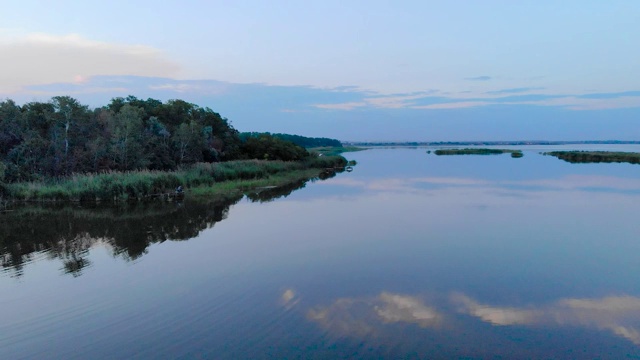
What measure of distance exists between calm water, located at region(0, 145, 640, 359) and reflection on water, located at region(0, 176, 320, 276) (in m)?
0.11

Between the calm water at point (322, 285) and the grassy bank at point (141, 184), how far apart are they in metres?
4.26

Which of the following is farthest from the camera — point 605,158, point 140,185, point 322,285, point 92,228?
point 605,158

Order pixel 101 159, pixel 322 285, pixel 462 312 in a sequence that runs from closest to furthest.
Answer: pixel 462 312 < pixel 322 285 < pixel 101 159

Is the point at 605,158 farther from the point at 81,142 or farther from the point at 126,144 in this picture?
the point at 81,142

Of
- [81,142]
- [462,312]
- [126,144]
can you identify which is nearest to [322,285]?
[462,312]

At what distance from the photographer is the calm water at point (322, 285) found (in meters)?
6.91

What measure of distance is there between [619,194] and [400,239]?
62.3 ft

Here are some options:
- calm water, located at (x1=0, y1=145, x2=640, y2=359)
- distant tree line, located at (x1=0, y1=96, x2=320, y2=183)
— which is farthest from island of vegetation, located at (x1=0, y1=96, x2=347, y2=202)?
calm water, located at (x1=0, y1=145, x2=640, y2=359)

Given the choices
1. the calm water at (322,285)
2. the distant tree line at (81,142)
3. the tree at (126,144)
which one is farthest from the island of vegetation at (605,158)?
the tree at (126,144)

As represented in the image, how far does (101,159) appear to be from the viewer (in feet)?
94.2

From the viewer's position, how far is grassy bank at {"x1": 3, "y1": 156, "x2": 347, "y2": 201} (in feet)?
77.0

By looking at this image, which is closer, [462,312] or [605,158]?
[462,312]

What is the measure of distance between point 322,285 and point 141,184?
1854 cm

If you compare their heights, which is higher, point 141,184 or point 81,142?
point 81,142
